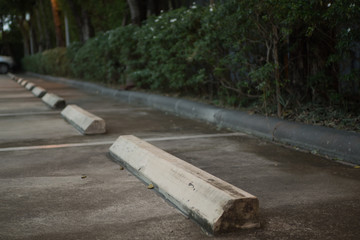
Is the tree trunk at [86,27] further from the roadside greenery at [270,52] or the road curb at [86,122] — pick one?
the road curb at [86,122]

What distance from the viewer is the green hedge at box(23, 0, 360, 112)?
238 inches

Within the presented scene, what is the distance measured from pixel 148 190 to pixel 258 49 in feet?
14.6

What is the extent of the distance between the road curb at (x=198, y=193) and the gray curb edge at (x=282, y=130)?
6.76ft

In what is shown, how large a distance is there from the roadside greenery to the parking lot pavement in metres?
1.19

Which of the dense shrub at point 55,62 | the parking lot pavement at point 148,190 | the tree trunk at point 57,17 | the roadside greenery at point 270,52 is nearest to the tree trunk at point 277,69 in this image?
the roadside greenery at point 270,52

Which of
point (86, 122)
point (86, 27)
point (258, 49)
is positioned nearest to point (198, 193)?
point (86, 122)

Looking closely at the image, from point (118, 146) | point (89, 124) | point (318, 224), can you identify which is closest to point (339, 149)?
point (318, 224)

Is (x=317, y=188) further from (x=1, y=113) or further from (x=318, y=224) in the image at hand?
(x=1, y=113)

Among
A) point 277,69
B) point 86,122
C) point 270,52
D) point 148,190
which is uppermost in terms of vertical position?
point 270,52

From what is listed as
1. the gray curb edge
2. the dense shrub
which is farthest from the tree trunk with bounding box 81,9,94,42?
the gray curb edge

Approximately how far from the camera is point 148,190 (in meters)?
4.08

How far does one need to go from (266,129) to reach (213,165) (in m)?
1.76

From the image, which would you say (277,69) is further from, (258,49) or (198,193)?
(198,193)

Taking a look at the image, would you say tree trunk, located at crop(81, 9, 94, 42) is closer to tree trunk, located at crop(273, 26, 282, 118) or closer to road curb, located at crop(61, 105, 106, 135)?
road curb, located at crop(61, 105, 106, 135)
